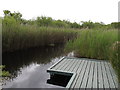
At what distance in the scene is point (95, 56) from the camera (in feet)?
14.5

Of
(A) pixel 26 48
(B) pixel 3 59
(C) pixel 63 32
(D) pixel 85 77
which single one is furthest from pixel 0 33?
(C) pixel 63 32

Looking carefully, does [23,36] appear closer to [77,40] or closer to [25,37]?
[25,37]

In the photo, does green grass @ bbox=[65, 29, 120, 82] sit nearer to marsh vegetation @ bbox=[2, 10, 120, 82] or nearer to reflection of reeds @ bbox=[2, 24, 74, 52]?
marsh vegetation @ bbox=[2, 10, 120, 82]

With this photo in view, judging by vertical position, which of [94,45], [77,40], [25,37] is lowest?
[94,45]

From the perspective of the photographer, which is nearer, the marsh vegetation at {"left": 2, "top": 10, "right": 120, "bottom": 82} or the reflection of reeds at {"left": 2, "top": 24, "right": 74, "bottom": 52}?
the marsh vegetation at {"left": 2, "top": 10, "right": 120, "bottom": 82}

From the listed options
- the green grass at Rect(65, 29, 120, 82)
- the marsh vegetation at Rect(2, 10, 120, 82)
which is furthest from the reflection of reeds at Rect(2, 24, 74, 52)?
the green grass at Rect(65, 29, 120, 82)

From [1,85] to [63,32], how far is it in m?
6.69

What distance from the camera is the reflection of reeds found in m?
4.98

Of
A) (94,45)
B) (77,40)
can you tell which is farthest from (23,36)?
(94,45)

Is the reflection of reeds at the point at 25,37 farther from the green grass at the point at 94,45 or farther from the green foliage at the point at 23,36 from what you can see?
the green grass at the point at 94,45

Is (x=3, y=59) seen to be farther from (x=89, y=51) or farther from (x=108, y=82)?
(x=108, y=82)

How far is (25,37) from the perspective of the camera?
580 cm

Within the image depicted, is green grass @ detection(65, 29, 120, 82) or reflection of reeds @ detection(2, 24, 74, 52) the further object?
reflection of reeds @ detection(2, 24, 74, 52)

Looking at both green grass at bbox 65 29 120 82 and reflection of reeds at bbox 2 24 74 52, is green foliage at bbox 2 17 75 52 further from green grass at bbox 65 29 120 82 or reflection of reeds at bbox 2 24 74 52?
green grass at bbox 65 29 120 82
